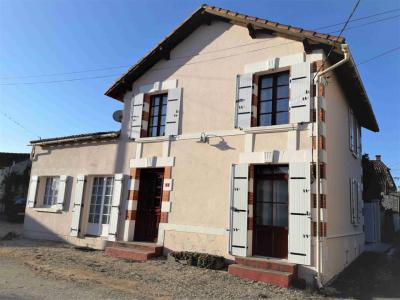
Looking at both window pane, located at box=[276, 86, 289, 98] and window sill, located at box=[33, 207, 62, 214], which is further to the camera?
window sill, located at box=[33, 207, 62, 214]

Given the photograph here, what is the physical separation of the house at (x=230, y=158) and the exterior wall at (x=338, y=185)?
0.03 meters

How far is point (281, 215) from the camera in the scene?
7.30m

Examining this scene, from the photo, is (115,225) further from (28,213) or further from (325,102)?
(325,102)

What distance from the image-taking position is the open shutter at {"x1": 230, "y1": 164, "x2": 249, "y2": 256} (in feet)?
23.9

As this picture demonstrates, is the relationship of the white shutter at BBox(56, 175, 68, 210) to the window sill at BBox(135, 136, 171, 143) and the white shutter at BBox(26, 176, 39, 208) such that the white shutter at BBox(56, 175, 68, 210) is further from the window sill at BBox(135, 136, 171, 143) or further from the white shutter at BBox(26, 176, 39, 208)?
the window sill at BBox(135, 136, 171, 143)

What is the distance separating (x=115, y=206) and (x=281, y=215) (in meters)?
4.54

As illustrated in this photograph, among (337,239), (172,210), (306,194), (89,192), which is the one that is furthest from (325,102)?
(89,192)

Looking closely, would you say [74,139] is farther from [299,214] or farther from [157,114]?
[299,214]

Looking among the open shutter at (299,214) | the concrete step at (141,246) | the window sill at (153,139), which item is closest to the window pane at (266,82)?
the open shutter at (299,214)

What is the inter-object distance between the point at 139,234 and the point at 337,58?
647 centimetres

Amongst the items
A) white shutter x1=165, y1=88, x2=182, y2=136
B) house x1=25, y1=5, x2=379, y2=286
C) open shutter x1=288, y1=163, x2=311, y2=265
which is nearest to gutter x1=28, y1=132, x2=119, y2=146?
house x1=25, y1=5, x2=379, y2=286

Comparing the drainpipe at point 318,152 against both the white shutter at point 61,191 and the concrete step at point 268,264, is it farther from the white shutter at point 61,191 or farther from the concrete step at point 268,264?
the white shutter at point 61,191

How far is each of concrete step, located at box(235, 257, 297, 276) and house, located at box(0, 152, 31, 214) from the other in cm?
1546

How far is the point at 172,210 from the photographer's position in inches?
338
